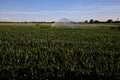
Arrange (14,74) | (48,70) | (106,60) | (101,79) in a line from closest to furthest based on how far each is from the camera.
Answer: (101,79) → (14,74) → (48,70) → (106,60)

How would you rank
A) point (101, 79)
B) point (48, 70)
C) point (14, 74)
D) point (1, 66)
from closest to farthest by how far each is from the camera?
point (101, 79) → point (14, 74) → point (48, 70) → point (1, 66)

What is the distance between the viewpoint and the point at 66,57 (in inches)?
491

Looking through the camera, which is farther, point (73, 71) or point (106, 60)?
point (106, 60)

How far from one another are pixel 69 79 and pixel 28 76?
6.12 ft

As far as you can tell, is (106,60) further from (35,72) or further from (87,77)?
(35,72)

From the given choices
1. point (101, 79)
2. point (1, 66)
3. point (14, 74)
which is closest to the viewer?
point (101, 79)

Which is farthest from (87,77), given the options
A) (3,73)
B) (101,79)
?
(3,73)

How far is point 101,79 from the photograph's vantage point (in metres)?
8.38

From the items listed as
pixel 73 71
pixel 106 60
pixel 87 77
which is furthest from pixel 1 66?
pixel 106 60

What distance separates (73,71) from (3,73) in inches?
131

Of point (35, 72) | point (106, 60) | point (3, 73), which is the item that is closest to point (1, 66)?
point (3, 73)

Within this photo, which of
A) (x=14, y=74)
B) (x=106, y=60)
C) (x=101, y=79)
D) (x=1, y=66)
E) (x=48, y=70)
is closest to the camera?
(x=101, y=79)

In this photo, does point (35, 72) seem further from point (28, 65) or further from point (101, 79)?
point (101, 79)

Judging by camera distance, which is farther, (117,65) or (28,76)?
(117,65)
